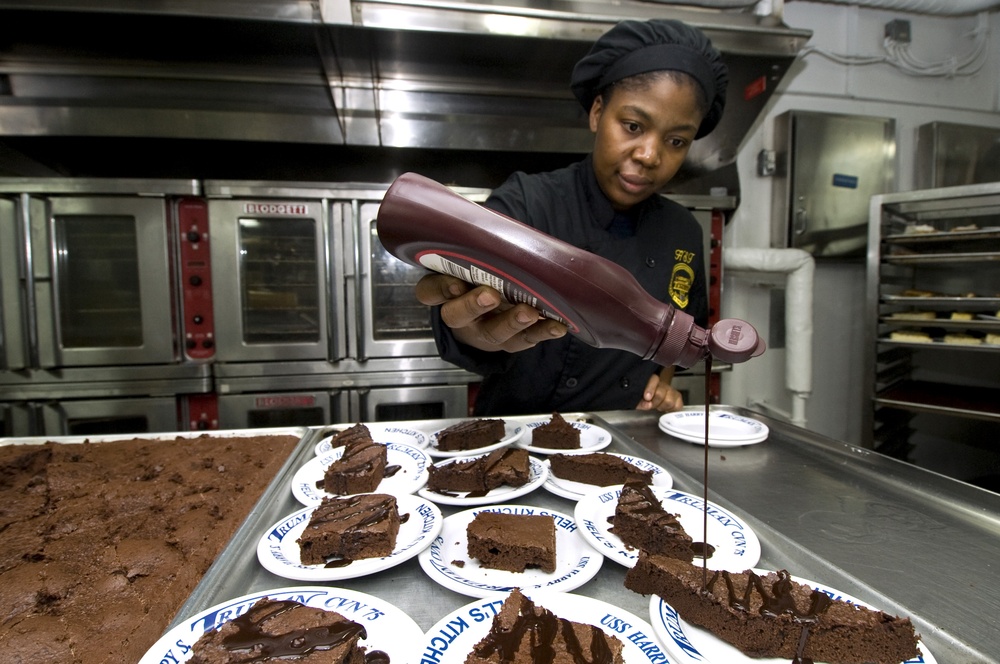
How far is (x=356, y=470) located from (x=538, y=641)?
2.30ft

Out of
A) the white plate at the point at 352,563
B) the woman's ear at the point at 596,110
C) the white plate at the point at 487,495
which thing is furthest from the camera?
the woman's ear at the point at 596,110

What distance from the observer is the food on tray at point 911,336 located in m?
3.34

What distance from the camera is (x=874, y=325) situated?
139 inches

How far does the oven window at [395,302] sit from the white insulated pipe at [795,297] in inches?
96.5

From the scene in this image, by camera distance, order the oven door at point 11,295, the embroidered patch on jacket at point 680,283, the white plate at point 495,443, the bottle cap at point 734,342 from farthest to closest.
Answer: the oven door at point 11,295 → the embroidered patch on jacket at point 680,283 → the white plate at point 495,443 → the bottle cap at point 734,342

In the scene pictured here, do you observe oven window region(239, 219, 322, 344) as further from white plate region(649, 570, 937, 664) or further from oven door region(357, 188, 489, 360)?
white plate region(649, 570, 937, 664)

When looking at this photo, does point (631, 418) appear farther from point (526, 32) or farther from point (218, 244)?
point (218, 244)

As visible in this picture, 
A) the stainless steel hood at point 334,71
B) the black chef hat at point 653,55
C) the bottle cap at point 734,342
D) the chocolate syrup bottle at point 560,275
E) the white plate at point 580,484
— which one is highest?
the stainless steel hood at point 334,71

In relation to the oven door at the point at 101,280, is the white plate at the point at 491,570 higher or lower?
lower

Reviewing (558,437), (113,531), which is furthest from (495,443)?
(113,531)

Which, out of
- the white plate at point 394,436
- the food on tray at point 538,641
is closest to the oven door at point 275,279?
the white plate at point 394,436

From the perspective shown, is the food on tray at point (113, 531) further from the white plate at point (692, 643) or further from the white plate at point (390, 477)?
the white plate at point (692, 643)

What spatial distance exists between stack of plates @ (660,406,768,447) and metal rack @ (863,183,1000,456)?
6.74 feet

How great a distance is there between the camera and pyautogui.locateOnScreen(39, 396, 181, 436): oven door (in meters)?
3.23
